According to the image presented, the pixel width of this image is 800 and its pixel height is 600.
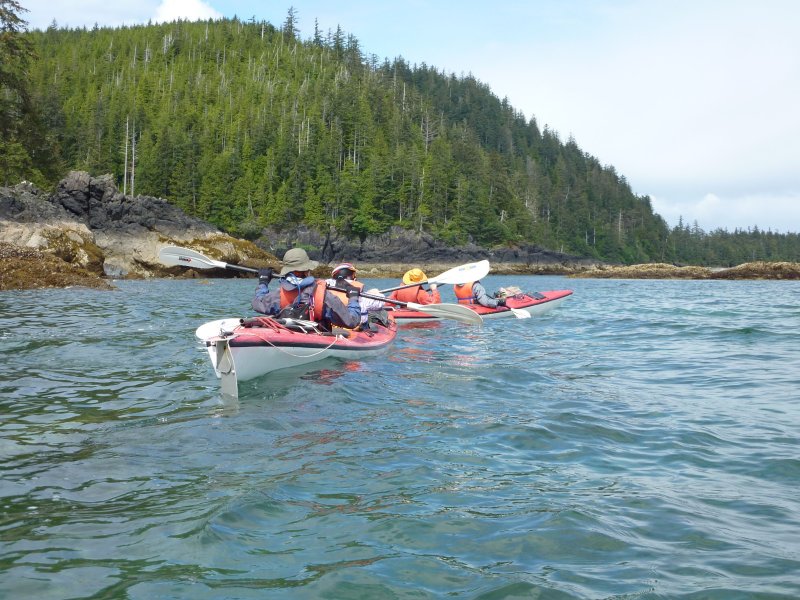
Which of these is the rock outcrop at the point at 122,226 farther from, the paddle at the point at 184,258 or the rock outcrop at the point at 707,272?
the rock outcrop at the point at 707,272

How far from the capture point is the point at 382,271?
2576 inches

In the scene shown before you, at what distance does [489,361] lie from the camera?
1077cm

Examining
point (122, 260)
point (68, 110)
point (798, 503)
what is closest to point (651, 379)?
point (798, 503)

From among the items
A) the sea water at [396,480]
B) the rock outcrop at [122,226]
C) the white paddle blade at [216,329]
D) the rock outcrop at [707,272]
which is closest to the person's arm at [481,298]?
the sea water at [396,480]

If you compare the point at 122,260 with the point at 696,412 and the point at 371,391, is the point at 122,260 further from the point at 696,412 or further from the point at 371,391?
the point at 696,412

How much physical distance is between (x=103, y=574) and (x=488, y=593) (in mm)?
1986

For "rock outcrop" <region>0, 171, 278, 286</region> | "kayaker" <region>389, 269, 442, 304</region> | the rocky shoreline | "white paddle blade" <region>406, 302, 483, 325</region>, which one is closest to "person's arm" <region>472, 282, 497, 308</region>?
"kayaker" <region>389, 269, 442, 304</region>

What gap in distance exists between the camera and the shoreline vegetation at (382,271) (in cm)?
2370

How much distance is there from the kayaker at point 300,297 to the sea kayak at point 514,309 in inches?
248

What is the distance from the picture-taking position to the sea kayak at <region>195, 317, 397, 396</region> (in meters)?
7.54

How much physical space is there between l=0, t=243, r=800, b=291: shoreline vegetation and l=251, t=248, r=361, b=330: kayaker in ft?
56.3

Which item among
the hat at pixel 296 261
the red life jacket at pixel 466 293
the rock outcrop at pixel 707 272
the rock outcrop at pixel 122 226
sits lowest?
the red life jacket at pixel 466 293

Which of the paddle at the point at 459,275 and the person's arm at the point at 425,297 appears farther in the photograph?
the person's arm at the point at 425,297

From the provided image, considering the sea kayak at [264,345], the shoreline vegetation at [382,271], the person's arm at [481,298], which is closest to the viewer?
the sea kayak at [264,345]
